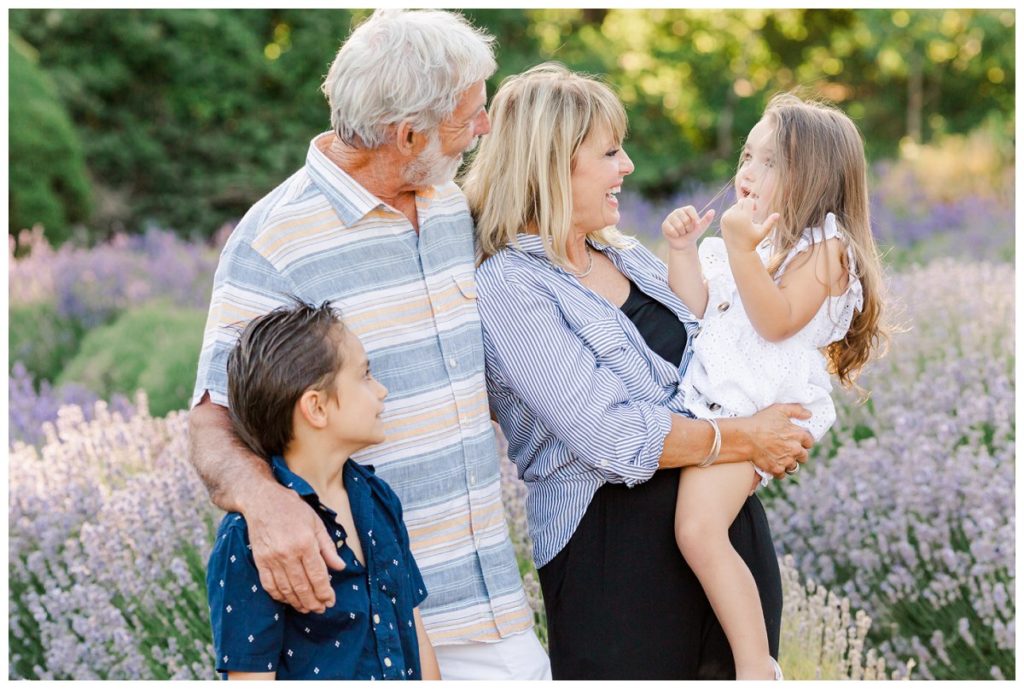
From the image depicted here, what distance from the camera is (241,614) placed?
1783mm

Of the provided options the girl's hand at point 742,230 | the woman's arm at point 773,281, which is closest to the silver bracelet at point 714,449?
the woman's arm at point 773,281

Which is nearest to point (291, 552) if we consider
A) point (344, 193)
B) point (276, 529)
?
point (276, 529)

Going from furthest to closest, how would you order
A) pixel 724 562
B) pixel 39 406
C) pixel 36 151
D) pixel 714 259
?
pixel 36 151, pixel 39 406, pixel 714 259, pixel 724 562

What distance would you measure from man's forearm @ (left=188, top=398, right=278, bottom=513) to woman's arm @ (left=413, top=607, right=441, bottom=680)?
1.32 feet

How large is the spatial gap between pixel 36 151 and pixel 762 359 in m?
7.98

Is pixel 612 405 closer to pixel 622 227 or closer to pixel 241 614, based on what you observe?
pixel 241 614

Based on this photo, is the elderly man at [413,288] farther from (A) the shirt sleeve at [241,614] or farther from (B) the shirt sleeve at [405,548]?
(A) the shirt sleeve at [241,614]

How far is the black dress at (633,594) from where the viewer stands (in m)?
2.31

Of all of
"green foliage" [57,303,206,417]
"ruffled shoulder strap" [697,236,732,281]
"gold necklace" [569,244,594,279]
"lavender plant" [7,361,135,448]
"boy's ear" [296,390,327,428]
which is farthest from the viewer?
"green foliage" [57,303,206,417]

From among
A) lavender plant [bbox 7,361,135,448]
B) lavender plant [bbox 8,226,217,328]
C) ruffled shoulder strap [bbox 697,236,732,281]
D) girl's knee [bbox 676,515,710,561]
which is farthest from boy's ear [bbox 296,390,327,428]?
lavender plant [bbox 8,226,217,328]

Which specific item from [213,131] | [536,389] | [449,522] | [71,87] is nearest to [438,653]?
[449,522]

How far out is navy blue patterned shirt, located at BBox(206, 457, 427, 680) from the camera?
1785 millimetres

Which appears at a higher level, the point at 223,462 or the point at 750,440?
the point at 223,462

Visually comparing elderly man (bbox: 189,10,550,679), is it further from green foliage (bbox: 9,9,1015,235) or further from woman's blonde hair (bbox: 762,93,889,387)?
green foliage (bbox: 9,9,1015,235)
